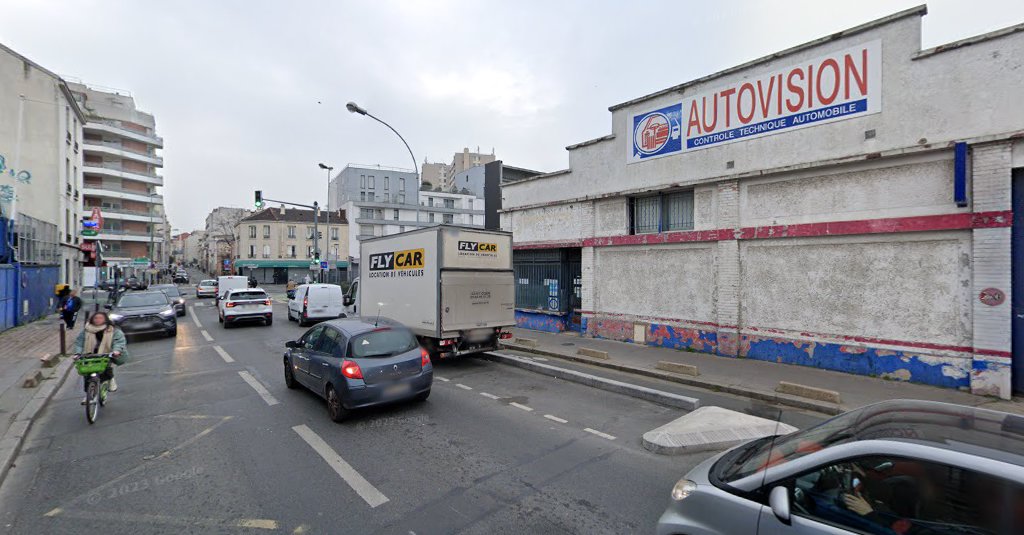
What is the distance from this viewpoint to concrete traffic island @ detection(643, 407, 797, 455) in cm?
552

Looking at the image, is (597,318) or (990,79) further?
(597,318)

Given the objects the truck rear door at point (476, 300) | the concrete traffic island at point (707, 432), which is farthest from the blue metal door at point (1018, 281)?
the truck rear door at point (476, 300)

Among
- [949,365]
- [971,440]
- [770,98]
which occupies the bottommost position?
[949,365]

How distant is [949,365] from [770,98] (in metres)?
6.27

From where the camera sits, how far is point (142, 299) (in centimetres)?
1571

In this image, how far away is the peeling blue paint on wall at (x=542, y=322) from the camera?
15109 millimetres

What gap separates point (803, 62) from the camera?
966 cm

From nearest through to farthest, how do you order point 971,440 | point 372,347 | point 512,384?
point 971,440 → point 372,347 → point 512,384

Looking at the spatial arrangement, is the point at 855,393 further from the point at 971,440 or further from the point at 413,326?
the point at 413,326

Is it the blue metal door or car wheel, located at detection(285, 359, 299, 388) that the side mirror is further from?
the blue metal door

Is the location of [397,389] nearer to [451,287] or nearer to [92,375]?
[451,287]

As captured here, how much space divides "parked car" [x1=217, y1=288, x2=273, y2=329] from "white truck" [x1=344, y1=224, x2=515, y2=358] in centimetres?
905

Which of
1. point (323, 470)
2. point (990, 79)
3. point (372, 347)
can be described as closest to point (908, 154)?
point (990, 79)

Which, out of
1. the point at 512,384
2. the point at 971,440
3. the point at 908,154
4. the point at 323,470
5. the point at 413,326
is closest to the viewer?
the point at 971,440
